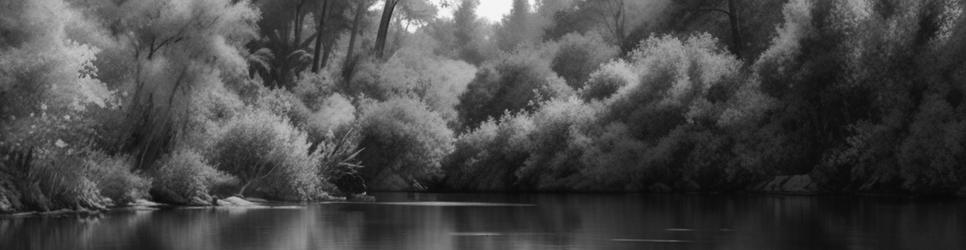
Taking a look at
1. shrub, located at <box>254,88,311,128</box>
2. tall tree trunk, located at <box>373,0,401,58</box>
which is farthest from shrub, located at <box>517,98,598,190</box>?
tall tree trunk, located at <box>373,0,401,58</box>

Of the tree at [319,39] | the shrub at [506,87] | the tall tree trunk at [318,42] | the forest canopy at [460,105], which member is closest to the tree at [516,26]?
the forest canopy at [460,105]

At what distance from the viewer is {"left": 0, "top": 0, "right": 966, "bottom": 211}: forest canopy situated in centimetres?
3344

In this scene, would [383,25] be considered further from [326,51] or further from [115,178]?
[115,178]

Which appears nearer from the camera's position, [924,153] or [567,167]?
[924,153]

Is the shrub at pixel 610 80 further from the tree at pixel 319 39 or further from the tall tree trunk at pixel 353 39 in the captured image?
the tree at pixel 319 39

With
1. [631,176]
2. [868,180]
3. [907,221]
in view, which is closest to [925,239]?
[907,221]

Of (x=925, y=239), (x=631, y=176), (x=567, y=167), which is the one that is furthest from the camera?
(x=567, y=167)

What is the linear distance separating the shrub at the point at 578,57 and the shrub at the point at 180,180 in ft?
132

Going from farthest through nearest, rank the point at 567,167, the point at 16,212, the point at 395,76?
the point at 395,76 → the point at 567,167 → the point at 16,212

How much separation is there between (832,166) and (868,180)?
1426 mm

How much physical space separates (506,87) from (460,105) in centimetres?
335

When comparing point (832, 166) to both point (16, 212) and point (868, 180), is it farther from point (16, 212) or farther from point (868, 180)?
point (16, 212)

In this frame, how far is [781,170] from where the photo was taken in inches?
2154

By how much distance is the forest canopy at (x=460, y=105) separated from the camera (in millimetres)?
33438
